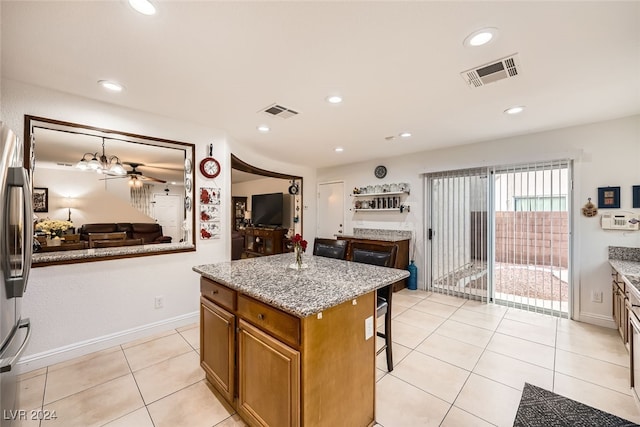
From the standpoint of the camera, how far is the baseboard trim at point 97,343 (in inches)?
86.4

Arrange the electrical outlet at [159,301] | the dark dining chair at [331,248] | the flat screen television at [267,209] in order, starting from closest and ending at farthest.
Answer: the dark dining chair at [331,248] < the electrical outlet at [159,301] < the flat screen television at [267,209]

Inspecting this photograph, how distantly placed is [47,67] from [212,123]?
1398 millimetres

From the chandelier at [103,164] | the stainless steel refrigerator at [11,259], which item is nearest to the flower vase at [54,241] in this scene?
the chandelier at [103,164]

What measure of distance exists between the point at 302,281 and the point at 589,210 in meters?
3.56

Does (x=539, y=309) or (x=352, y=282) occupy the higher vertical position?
(x=352, y=282)

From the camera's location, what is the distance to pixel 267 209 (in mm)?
7434

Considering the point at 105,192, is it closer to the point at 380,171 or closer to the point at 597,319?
the point at 380,171

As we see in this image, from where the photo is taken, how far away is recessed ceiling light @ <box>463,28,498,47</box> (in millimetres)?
1518

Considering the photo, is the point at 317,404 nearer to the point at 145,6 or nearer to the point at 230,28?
the point at 230,28

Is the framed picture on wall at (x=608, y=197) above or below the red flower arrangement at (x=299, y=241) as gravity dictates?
above

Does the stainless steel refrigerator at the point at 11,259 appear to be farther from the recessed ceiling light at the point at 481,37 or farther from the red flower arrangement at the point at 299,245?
the recessed ceiling light at the point at 481,37

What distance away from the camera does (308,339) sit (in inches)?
49.3

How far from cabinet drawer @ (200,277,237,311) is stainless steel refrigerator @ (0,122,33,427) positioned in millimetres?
915

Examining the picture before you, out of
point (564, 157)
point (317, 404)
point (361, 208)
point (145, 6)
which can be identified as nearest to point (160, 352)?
point (317, 404)
